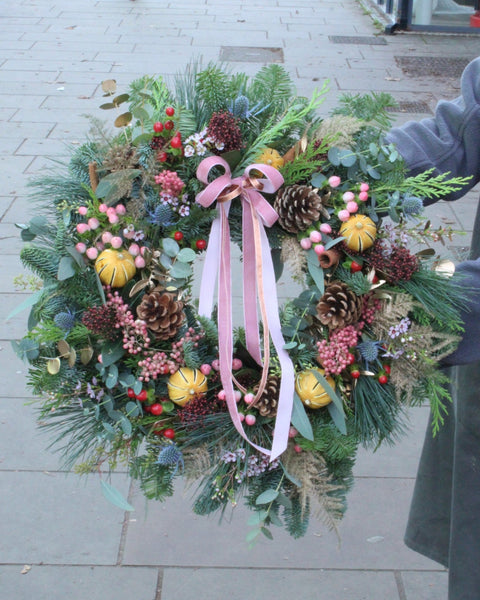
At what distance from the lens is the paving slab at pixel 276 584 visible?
249 cm

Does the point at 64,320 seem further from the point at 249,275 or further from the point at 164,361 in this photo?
the point at 249,275

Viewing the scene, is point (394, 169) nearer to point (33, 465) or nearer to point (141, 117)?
point (141, 117)

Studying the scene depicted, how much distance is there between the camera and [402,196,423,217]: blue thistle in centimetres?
149

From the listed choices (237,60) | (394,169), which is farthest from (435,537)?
(237,60)

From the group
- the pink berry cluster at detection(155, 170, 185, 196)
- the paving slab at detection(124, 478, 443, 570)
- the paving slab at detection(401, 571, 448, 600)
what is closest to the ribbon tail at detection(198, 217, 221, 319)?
the pink berry cluster at detection(155, 170, 185, 196)

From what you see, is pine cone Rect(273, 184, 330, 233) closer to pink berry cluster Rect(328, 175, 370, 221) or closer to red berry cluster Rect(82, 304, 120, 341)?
pink berry cluster Rect(328, 175, 370, 221)

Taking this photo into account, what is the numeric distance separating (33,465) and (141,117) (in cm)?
184

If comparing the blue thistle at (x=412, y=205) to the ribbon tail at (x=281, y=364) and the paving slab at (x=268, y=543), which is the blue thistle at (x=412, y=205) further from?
the paving slab at (x=268, y=543)

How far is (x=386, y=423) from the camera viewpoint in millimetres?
1542

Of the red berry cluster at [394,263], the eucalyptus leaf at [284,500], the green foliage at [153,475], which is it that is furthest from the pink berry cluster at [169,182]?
the eucalyptus leaf at [284,500]

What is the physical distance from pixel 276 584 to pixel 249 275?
140 centimetres

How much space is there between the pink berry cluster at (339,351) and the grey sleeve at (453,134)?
42 cm

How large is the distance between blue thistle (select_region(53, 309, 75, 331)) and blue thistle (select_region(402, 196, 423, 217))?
70 centimetres

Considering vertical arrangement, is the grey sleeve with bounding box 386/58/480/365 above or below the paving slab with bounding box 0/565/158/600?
above
